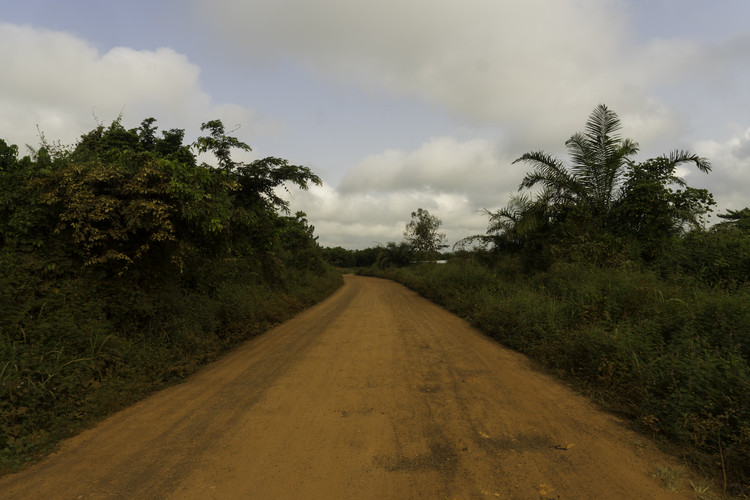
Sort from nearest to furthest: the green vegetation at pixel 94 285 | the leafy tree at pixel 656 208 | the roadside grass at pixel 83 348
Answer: the roadside grass at pixel 83 348 → the green vegetation at pixel 94 285 → the leafy tree at pixel 656 208

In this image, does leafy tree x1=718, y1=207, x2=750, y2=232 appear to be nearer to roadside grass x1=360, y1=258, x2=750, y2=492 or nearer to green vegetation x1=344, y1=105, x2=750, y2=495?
green vegetation x1=344, y1=105, x2=750, y2=495

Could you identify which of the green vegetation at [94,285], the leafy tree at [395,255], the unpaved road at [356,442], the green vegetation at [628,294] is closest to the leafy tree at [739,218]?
the green vegetation at [628,294]

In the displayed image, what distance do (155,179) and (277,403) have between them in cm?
409

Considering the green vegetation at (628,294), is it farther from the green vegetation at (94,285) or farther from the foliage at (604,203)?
the green vegetation at (94,285)

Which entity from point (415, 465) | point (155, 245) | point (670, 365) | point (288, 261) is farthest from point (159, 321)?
point (288, 261)

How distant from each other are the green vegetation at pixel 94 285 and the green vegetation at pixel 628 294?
6199 millimetres

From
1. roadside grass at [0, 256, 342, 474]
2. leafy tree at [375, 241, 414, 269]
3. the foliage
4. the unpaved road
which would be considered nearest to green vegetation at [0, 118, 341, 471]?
roadside grass at [0, 256, 342, 474]

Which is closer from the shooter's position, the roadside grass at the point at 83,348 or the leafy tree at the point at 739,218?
the roadside grass at the point at 83,348

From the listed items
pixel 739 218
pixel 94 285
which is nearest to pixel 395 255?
pixel 739 218

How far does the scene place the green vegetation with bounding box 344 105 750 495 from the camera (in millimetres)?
3660

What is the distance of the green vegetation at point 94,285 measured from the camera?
4.05 meters

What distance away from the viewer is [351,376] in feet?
Result: 17.8

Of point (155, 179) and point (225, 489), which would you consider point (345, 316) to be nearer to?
point (155, 179)

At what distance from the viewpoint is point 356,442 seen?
3.51 meters
